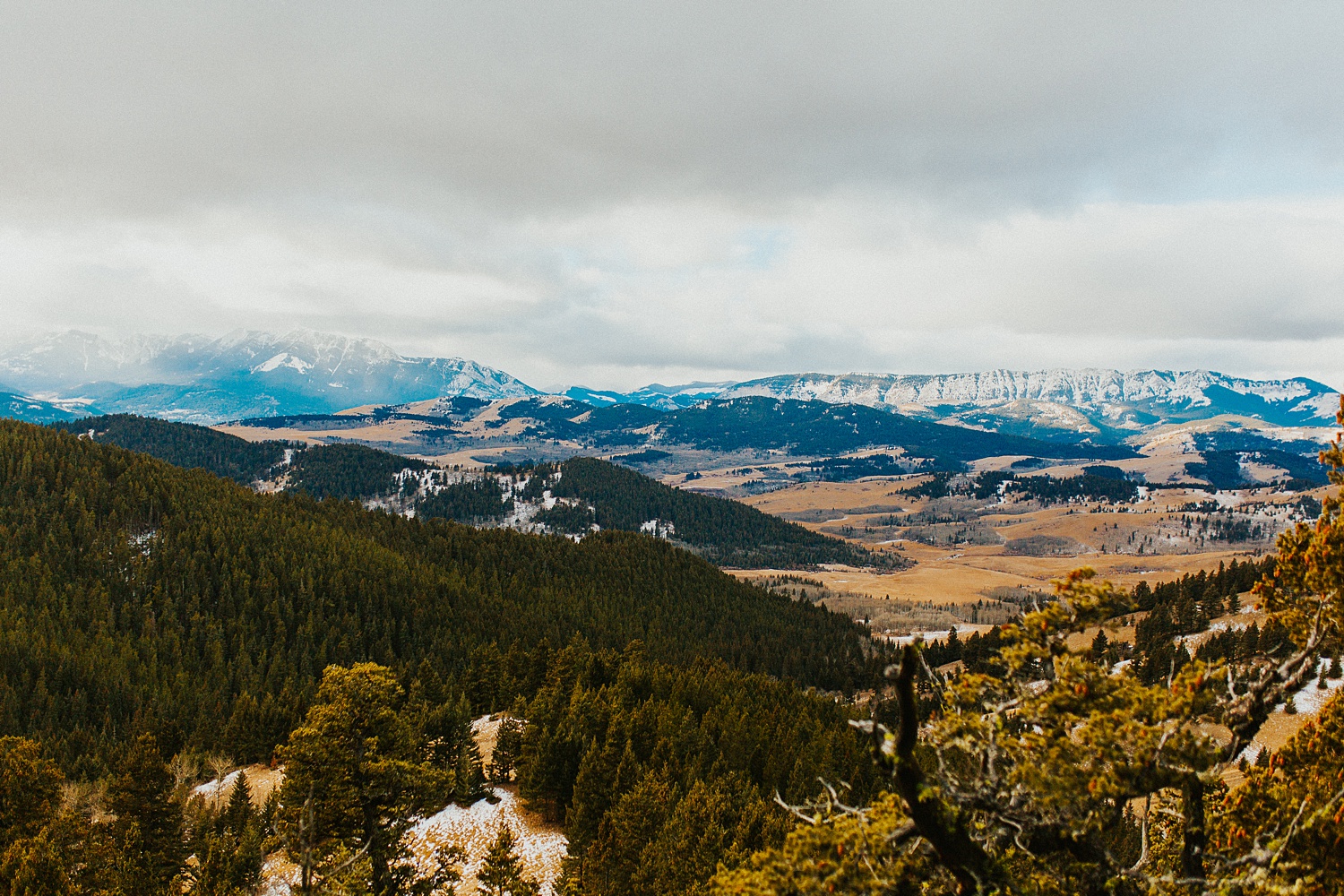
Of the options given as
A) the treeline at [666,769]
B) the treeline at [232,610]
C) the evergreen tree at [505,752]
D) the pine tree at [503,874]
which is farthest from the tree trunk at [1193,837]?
the treeline at [232,610]

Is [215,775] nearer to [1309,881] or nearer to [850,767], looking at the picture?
[850,767]

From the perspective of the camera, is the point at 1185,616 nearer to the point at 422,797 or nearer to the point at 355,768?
the point at 422,797

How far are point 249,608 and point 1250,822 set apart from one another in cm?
17465

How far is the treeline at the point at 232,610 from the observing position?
116 m

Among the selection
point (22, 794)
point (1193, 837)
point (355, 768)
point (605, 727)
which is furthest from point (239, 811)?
point (1193, 837)

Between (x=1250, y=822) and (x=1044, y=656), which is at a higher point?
(x=1044, y=656)

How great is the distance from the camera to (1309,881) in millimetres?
13148

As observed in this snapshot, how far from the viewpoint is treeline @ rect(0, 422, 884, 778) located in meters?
116

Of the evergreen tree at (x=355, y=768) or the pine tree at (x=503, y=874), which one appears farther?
the pine tree at (x=503, y=874)

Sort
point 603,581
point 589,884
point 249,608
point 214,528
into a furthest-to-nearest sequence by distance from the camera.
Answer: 1. point 603,581
2. point 214,528
3. point 249,608
4. point 589,884

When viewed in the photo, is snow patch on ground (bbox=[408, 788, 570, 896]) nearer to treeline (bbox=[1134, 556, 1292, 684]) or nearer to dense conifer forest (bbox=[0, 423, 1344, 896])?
dense conifer forest (bbox=[0, 423, 1344, 896])

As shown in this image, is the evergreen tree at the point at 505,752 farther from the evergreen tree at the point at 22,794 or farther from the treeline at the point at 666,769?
the evergreen tree at the point at 22,794

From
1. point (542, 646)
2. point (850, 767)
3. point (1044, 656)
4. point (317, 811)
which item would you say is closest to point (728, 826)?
point (850, 767)

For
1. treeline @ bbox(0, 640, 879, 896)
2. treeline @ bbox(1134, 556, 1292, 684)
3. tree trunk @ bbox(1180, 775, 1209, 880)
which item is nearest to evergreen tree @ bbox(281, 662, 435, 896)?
treeline @ bbox(0, 640, 879, 896)
